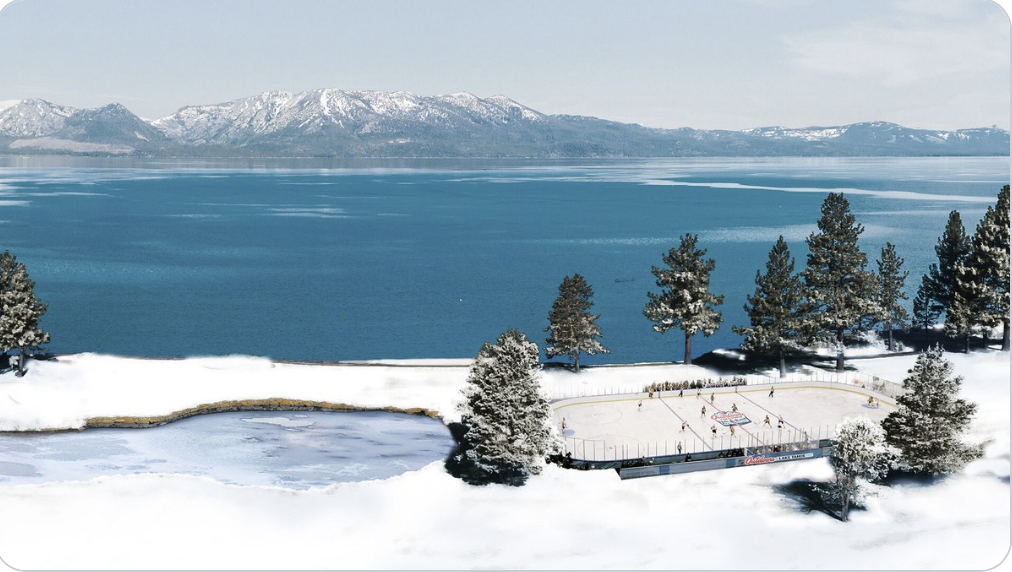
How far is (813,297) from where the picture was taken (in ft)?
254

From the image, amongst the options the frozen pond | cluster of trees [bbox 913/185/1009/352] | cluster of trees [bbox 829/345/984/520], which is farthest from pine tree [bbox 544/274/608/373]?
cluster of trees [bbox 913/185/1009/352]

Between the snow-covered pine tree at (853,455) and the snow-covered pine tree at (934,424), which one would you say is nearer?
the snow-covered pine tree at (853,455)

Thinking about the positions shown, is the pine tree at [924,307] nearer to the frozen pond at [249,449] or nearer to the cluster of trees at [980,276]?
the cluster of trees at [980,276]

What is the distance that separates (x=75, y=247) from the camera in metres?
170

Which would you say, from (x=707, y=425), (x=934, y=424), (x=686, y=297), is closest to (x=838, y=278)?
(x=686, y=297)

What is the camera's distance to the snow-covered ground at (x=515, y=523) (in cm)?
4247

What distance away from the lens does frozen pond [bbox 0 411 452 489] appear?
54.8m

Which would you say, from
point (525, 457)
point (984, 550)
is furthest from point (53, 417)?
point (984, 550)

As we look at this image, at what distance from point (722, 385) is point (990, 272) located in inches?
1318

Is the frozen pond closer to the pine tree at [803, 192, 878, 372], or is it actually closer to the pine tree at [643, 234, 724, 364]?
the pine tree at [643, 234, 724, 364]

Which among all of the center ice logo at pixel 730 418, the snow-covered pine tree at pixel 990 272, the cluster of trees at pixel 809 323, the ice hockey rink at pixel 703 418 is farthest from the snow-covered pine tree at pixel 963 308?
the center ice logo at pixel 730 418

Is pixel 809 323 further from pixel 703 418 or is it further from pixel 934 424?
pixel 934 424

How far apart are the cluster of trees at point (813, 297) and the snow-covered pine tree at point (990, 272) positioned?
0.09m

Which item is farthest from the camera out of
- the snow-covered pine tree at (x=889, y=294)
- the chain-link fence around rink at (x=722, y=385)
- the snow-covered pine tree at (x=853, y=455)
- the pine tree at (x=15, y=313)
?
the snow-covered pine tree at (x=889, y=294)
